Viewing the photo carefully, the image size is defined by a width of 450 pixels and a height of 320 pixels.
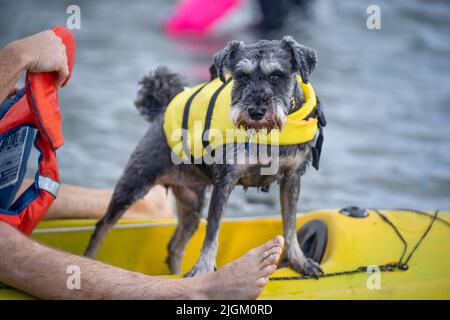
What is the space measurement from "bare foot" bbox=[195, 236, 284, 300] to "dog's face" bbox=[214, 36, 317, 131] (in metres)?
0.60

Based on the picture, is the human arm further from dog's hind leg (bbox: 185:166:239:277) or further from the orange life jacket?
dog's hind leg (bbox: 185:166:239:277)

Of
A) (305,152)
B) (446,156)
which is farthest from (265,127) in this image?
(446,156)

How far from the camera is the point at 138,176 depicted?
13.1 ft

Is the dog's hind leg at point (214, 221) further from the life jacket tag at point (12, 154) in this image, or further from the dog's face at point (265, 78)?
the life jacket tag at point (12, 154)

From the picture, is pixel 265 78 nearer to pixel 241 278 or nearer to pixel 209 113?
pixel 209 113

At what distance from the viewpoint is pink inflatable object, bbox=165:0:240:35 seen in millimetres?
12258

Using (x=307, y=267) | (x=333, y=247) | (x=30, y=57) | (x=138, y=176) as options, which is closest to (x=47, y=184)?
(x=138, y=176)

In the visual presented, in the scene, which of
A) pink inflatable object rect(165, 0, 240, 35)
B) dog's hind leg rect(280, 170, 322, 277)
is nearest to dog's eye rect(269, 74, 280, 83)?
dog's hind leg rect(280, 170, 322, 277)

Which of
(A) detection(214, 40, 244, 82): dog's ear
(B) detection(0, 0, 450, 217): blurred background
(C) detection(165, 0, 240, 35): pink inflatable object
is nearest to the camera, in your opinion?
(A) detection(214, 40, 244, 82): dog's ear

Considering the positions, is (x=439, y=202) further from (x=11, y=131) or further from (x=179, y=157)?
(x=11, y=131)

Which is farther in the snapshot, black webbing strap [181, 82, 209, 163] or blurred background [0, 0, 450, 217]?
blurred background [0, 0, 450, 217]

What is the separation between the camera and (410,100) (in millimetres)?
10062

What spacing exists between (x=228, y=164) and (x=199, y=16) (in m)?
9.17

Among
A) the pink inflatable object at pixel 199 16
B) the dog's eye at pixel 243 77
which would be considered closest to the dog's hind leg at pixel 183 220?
the dog's eye at pixel 243 77
